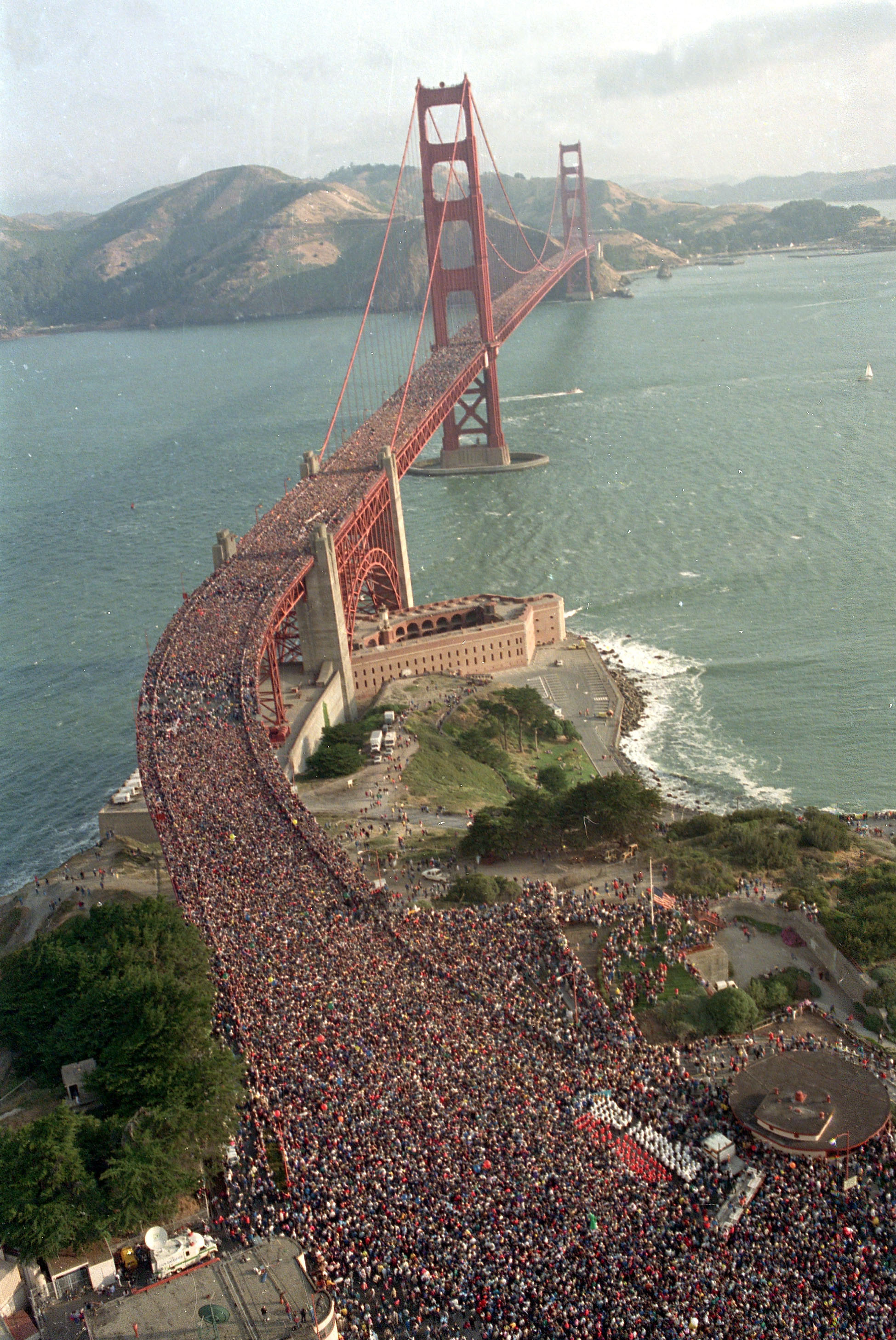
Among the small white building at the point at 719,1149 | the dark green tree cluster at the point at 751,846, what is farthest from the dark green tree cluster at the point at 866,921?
the small white building at the point at 719,1149

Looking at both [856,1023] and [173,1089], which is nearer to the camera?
[173,1089]

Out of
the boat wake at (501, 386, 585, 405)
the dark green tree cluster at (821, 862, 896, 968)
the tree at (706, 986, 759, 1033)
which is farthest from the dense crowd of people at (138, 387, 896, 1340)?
the boat wake at (501, 386, 585, 405)

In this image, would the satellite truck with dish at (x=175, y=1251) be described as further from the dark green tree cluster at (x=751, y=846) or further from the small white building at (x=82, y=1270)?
the dark green tree cluster at (x=751, y=846)

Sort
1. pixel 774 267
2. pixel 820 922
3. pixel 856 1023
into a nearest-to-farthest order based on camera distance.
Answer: pixel 856 1023, pixel 820 922, pixel 774 267

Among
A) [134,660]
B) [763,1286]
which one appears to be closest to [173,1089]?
[763,1286]

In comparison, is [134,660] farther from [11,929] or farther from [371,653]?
[11,929]

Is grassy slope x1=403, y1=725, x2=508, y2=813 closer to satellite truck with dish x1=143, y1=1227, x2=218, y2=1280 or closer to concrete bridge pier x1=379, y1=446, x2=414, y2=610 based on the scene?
concrete bridge pier x1=379, y1=446, x2=414, y2=610

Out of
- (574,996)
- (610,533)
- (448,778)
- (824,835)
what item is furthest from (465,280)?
(574,996)
